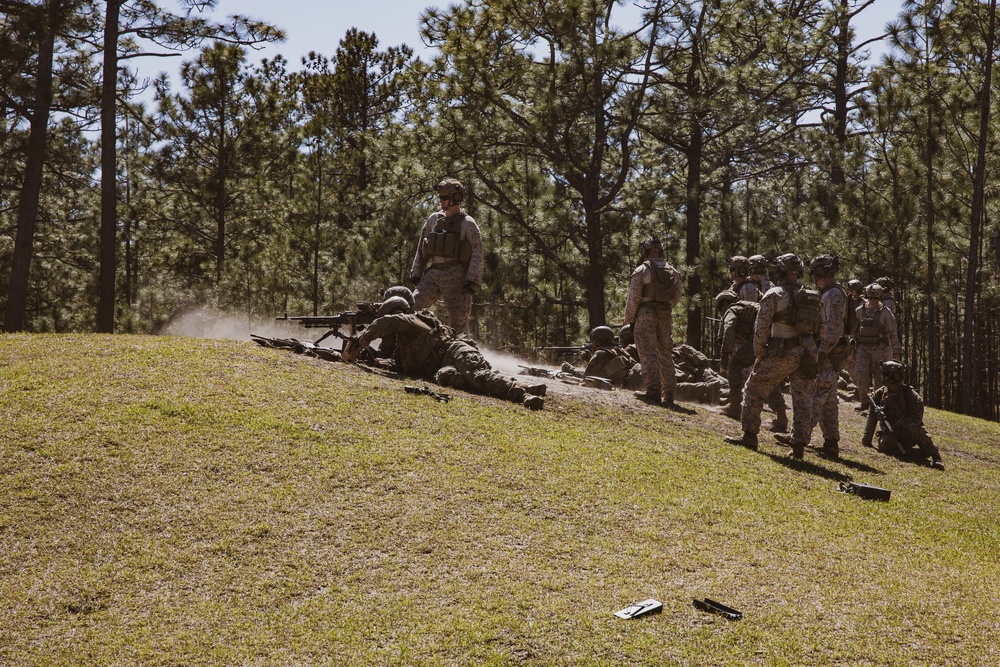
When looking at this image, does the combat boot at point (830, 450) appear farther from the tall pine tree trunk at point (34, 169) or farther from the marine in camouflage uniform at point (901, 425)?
the tall pine tree trunk at point (34, 169)

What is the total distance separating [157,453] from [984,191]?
21.1 meters

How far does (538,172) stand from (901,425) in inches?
548

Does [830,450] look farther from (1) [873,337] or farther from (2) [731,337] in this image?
(1) [873,337]

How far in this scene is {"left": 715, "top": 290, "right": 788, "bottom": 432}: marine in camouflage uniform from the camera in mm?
11414

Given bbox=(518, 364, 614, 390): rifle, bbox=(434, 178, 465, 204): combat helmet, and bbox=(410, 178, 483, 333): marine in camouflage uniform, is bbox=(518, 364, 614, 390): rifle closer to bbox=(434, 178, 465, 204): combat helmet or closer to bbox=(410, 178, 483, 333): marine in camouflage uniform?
bbox=(410, 178, 483, 333): marine in camouflage uniform

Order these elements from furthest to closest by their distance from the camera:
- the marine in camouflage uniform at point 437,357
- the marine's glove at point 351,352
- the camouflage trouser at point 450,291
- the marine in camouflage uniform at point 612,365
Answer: the marine in camouflage uniform at point 612,365 → the camouflage trouser at point 450,291 → the marine's glove at point 351,352 → the marine in camouflage uniform at point 437,357

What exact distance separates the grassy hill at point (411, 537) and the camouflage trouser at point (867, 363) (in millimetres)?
6482

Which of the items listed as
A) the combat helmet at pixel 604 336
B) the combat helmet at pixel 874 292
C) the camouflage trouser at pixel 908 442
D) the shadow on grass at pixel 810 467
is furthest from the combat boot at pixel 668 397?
the combat helmet at pixel 874 292

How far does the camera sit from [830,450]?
1034 cm

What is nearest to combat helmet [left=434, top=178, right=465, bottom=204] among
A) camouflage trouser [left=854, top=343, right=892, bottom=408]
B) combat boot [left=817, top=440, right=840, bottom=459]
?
combat boot [left=817, top=440, right=840, bottom=459]

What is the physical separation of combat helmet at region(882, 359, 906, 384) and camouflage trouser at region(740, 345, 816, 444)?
2.56 meters

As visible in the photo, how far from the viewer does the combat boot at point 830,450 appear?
1026 centimetres

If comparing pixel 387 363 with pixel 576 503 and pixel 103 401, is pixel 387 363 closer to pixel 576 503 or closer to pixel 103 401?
pixel 103 401

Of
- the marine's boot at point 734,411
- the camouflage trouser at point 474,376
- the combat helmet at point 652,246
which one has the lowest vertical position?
the marine's boot at point 734,411
